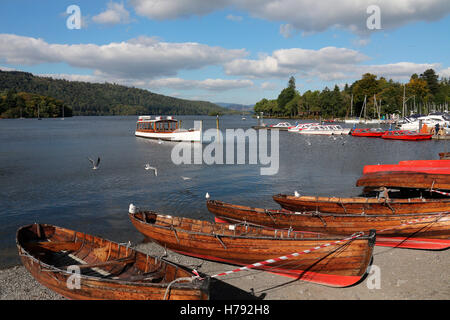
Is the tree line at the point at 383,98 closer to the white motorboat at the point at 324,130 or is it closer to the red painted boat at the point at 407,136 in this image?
the white motorboat at the point at 324,130

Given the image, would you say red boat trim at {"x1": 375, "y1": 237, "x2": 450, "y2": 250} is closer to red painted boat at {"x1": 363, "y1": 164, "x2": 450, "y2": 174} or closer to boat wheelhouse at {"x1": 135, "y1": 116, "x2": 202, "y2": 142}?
red painted boat at {"x1": 363, "y1": 164, "x2": 450, "y2": 174}

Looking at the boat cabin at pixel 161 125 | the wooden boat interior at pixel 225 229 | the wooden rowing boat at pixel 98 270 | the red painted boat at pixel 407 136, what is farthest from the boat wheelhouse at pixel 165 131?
the wooden rowing boat at pixel 98 270

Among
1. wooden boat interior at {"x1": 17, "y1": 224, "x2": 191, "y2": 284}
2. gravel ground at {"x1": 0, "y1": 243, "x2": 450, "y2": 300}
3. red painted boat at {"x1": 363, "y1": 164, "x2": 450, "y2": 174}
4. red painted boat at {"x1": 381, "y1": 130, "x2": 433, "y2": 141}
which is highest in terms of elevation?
red painted boat at {"x1": 381, "y1": 130, "x2": 433, "y2": 141}

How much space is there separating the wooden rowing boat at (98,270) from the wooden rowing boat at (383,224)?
564cm

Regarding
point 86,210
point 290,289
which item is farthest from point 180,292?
point 86,210

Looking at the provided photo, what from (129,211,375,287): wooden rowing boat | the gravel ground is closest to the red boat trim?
the gravel ground

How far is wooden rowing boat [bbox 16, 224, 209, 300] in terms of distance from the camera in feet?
25.8

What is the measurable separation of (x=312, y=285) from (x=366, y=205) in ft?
20.6

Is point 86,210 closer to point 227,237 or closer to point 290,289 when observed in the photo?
point 227,237

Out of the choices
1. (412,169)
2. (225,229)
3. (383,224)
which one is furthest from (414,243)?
(412,169)

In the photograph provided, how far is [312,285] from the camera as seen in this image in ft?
35.2

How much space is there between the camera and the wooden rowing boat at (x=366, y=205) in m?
14.6

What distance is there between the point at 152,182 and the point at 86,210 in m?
9.19

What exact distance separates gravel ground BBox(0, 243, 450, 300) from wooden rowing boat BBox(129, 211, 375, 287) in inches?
15.4
